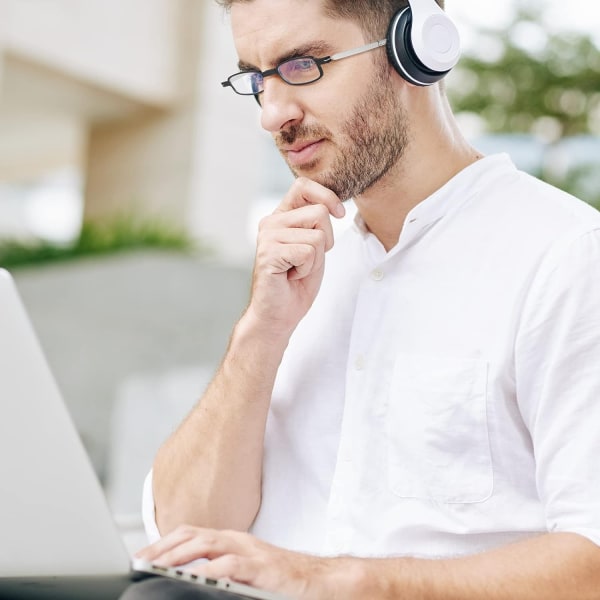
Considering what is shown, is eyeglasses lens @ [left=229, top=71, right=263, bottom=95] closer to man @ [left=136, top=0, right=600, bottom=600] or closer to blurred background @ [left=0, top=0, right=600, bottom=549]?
man @ [left=136, top=0, right=600, bottom=600]

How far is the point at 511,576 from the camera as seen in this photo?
3.92ft

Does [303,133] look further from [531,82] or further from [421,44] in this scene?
[531,82]

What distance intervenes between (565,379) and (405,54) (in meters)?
0.53

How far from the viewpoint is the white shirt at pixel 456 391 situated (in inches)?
49.6

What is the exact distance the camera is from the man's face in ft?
4.85

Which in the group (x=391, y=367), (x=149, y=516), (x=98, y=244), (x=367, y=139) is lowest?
(x=98, y=244)

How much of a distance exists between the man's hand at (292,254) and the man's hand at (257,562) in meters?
0.43

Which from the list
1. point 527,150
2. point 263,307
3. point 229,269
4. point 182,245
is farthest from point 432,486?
point 527,150

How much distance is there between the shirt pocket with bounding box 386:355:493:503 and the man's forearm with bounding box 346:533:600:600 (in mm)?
148

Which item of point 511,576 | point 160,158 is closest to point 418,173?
point 511,576

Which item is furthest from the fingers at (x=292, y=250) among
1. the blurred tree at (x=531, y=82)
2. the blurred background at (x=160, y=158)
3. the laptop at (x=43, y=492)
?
the blurred tree at (x=531, y=82)

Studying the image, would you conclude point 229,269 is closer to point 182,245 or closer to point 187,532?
point 182,245

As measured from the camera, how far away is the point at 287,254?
1460 millimetres

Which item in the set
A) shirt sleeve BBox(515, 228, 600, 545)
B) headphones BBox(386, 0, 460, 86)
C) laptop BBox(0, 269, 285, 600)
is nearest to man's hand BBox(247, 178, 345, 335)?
headphones BBox(386, 0, 460, 86)
